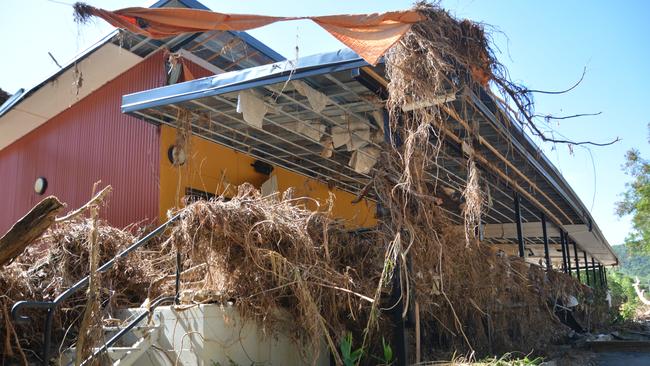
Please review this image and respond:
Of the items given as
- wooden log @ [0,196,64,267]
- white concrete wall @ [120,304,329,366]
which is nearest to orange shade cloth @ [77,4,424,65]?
wooden log @ [0,196,64,267]

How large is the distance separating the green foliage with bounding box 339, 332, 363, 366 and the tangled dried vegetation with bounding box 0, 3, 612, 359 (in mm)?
153

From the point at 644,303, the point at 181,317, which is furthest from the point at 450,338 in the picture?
the point at 644,303

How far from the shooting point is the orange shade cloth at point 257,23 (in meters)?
5.65

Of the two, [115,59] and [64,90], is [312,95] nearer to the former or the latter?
[115,59]

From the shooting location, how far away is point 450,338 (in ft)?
23.9

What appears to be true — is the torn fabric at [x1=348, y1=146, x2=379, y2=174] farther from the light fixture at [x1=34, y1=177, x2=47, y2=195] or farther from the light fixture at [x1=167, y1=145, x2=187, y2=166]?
the light fixture at [x1=34, y1=177, x2=47, y2=195]

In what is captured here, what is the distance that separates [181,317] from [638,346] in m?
9.16

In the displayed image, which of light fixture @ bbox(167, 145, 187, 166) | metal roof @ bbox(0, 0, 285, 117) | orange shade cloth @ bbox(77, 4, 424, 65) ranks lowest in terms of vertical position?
light fixture @ bbox(167, 145, 187, 166)

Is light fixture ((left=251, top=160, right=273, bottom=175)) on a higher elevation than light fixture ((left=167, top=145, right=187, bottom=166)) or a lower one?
higher

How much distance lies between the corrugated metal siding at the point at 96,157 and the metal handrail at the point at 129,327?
3699mm

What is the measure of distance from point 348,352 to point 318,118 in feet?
12.6

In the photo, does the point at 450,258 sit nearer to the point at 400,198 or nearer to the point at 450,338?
the point at 400,198

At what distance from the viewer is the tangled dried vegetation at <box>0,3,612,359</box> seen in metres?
5.61

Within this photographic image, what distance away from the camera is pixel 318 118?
854cm
